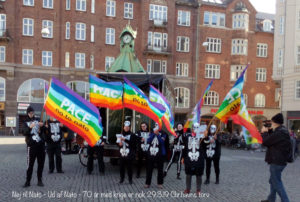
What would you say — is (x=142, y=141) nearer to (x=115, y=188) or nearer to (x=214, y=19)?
(x=115, y=188)

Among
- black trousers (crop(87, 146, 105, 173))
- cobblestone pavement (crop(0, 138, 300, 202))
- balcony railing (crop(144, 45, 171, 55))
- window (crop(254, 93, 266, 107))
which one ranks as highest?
balcony railing (crop(144, 45, 171, 55))

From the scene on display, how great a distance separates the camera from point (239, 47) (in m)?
41.9

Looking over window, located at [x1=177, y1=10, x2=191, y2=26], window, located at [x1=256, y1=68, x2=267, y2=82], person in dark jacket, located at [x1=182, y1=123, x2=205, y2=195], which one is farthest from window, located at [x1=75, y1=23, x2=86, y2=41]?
person in dark jacket, located at [x1=182, y1=123, x2=205, y2=195]

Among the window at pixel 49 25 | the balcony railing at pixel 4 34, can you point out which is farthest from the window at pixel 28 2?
the balcony railing at pixel 4 34

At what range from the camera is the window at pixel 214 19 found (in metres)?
41.6

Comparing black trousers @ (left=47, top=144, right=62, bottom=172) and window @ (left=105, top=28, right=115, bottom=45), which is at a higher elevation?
window @ (left=105, top=28, right=115, bottom=45)

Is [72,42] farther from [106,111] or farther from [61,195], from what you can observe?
[61,195]

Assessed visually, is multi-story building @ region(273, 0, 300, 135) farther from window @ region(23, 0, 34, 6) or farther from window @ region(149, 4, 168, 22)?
window @ region(23, 0, 34, 6)

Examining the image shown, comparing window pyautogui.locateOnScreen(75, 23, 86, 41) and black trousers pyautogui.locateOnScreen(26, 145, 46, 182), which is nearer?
black trousers pyautogui.locateOnScreen(26, 145, 46, 182)

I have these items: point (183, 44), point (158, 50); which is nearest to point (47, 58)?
point (158, 50)

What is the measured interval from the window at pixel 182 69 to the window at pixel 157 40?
10.3ft

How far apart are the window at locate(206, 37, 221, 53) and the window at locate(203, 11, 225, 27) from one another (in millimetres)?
1983

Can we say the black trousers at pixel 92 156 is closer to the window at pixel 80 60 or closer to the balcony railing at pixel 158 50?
the window at pixel 80 60

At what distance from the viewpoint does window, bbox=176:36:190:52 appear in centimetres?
4081
